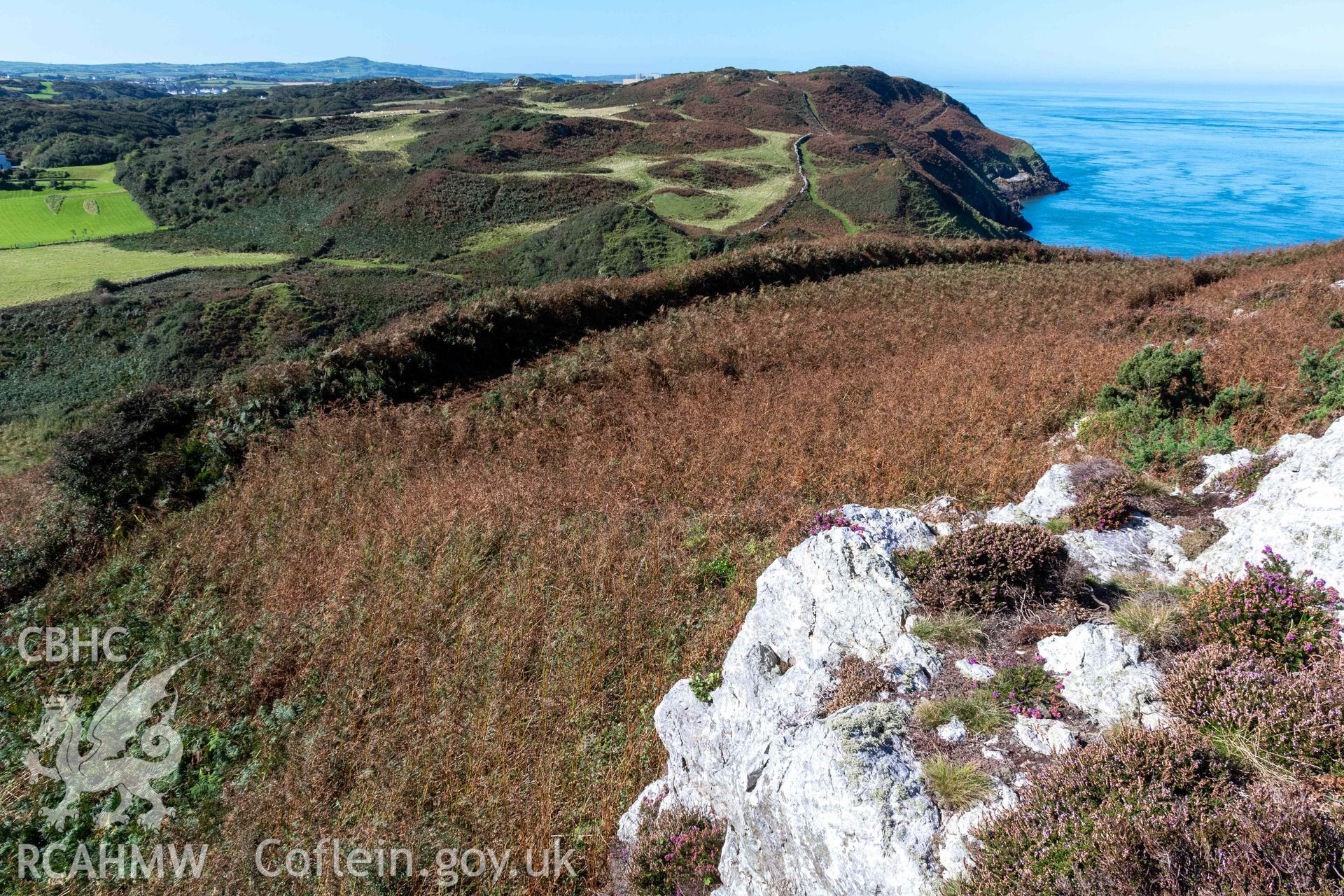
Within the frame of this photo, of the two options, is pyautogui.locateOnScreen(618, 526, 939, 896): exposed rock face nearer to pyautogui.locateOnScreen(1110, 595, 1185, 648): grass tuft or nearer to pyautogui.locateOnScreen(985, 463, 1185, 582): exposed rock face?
pyautogui.locateOnScreen(1110, 595, 1185, 648): grass tuft

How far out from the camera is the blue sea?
54.2 metres

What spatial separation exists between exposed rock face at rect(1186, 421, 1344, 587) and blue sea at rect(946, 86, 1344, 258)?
32.2 metres

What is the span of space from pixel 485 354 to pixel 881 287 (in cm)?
1205

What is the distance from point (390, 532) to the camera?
7.00m

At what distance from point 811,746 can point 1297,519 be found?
3633 millimetres

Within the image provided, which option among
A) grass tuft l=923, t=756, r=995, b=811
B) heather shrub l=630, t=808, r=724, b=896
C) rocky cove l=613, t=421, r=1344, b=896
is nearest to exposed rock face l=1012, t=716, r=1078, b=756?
rocky cove l=613, t=421, r=1344, b=896

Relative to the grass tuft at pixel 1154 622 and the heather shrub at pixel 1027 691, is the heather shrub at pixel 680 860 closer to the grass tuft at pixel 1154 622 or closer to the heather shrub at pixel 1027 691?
the heather shrub at pixel 1027 691

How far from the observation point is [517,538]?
698 cm

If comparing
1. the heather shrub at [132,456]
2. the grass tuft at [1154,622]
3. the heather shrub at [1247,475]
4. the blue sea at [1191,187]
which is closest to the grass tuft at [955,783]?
the grass tuft at [1154,622]

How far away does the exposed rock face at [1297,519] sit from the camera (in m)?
3.72

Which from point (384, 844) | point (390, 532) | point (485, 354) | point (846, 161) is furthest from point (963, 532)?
point (846, 161)

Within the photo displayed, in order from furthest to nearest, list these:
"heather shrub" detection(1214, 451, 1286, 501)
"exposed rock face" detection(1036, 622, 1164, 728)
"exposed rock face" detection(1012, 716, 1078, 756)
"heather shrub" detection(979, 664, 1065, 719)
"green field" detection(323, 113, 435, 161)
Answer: "green field" detection(323, 113, 435, 161)
"heather shrub" detection(1214, 451, 1286, 501)
"heather shrub" detection(979, 664, 1065, 719)
"exposed rock face" detection(1036, 622, 1164, 728)
"exposed rock face" detection(1012, 716, 1078, 756)

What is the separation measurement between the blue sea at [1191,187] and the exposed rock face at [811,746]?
115 feet

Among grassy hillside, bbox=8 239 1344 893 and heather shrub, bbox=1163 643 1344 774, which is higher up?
heather shrub, bbox=1163 643 1344 774
